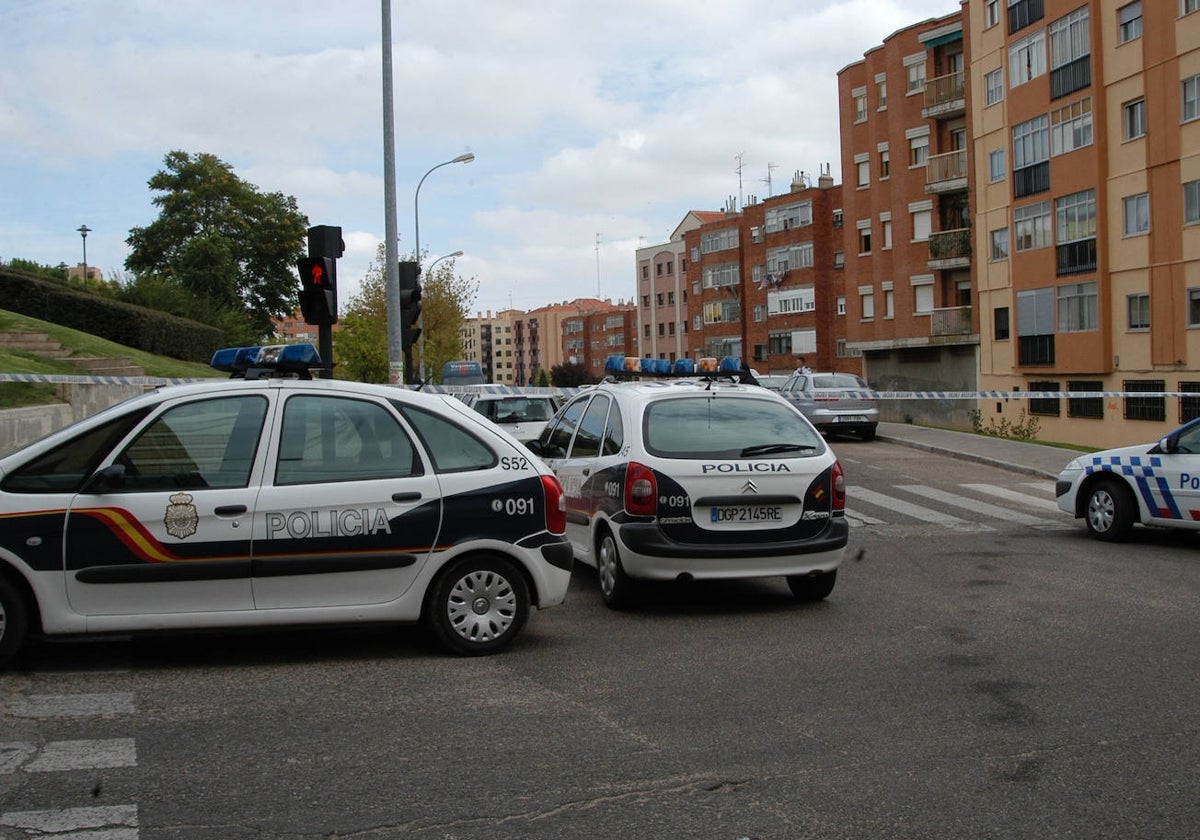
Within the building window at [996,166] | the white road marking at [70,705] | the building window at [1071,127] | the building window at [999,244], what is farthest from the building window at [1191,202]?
the white road marking at [70,705]

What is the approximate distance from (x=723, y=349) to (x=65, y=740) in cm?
7891

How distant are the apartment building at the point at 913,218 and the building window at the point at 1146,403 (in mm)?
9276

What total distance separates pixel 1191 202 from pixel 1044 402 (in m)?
8.35

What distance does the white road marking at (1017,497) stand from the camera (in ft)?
52.4

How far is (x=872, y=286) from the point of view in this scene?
53625mm

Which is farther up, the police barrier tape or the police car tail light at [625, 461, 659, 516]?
the police barrier tape

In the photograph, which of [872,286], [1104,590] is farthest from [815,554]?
[872,286]

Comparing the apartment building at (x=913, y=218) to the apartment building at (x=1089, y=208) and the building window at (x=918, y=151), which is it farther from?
the apartment building at (x=1089, y=208)

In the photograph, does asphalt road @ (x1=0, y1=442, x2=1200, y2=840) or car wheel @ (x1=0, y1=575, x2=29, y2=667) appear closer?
asphalt road @ (x1=0, y1=442, x2=1200, y2=840)

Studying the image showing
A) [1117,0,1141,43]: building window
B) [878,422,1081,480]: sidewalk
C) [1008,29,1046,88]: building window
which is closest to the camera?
[878,422,1081,480]: sidewalk

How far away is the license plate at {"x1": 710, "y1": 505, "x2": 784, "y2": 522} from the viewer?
827 cm

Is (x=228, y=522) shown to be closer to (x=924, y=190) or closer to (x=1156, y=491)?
(x=1156, y=491)

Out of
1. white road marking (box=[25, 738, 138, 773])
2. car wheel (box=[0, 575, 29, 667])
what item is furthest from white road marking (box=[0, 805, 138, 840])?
car wheel (box=[0, 575, 29, 667])

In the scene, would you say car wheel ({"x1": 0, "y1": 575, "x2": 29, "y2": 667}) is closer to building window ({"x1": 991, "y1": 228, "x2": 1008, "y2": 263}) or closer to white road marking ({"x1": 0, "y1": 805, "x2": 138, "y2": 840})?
white road marking ({"x1": 0, "y1": 805, "x2": 138, "y2": 840})
